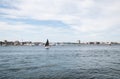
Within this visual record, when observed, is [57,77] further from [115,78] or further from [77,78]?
[115,78]

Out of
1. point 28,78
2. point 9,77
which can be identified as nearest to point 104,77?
point 28,78

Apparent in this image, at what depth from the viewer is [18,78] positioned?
27766mm

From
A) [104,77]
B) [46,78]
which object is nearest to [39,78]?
[46,78]

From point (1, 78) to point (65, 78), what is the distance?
32.2ft

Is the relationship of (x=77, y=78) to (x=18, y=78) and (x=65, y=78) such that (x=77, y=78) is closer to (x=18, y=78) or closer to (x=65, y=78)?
(x=65, y=78)

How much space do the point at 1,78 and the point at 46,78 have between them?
687 centimetres

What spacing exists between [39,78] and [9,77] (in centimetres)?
484

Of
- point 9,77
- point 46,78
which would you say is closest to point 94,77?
point 46,78

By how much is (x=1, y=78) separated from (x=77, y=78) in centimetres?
1167

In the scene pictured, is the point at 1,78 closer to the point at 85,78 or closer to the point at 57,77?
the point at 57,77

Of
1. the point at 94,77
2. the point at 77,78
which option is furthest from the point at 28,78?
the point at 94,77

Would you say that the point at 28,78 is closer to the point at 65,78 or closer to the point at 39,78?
the point at 39,78

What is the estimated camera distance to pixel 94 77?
28344 millimetres

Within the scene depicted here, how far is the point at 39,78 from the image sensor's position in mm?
27922
